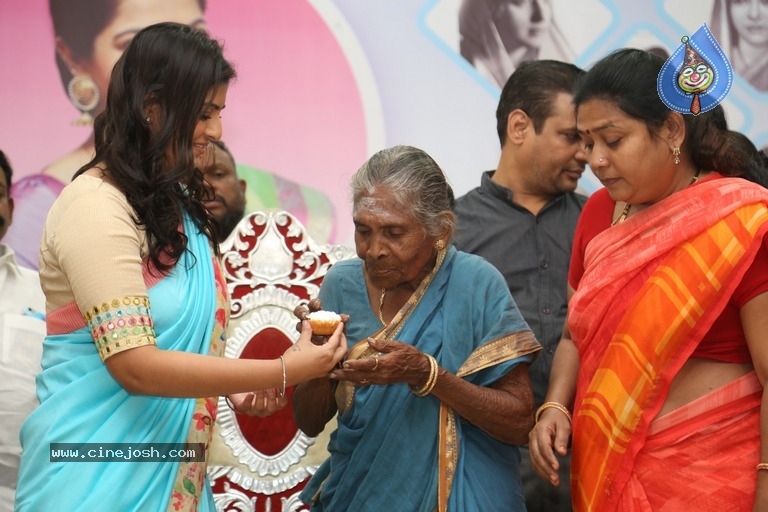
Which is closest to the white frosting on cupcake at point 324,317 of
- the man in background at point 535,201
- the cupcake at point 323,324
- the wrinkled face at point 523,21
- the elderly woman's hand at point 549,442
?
the cupcake at point 323,324

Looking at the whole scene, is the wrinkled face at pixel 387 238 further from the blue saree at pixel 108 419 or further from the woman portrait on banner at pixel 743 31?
the woman portrait on banner at pixel 743 31

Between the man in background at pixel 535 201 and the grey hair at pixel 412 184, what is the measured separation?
861 mm

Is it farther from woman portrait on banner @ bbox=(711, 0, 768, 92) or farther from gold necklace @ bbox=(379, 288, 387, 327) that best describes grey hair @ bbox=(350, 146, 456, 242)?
woman portrait on banner @ bbox=(711, 0, 768, 92)

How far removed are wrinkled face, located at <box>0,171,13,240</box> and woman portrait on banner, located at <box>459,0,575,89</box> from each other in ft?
6.89

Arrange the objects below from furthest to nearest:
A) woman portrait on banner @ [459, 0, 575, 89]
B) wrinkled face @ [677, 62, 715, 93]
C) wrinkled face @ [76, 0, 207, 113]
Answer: woman portrait on banner @ [459, 0, 575, 89]
wrinkled face @ [76, 0, 207, 113]
wrinkled face @ [677, 62, 715, 93]

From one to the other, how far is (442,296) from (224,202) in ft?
5.37

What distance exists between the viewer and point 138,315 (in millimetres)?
2373

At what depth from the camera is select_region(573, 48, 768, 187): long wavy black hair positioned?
2.70 metres

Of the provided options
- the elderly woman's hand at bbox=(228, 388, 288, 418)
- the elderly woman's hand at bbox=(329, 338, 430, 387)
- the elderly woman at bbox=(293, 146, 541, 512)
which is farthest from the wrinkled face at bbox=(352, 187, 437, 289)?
the elderly woman's hand at bbox=(228, 388, 288, 418)

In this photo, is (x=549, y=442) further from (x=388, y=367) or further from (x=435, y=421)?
(x=388, y=367)

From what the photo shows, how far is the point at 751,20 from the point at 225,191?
260 centimetres

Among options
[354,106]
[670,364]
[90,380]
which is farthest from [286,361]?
[354,106]

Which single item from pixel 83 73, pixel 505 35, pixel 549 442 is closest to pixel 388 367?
pixel 549 442

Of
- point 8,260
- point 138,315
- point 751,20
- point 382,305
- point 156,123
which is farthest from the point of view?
point 751,20
